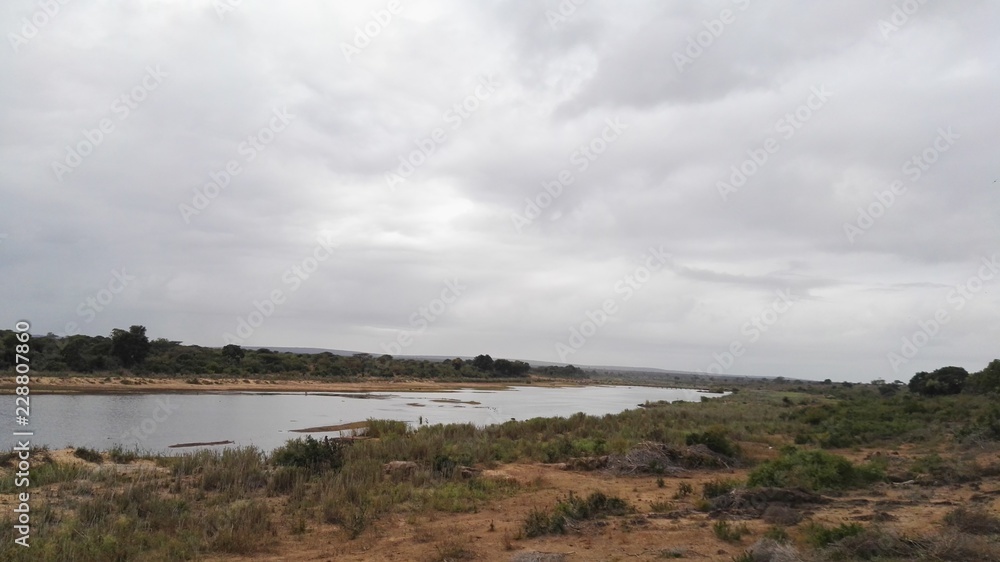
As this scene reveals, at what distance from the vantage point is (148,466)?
13422 millimetres

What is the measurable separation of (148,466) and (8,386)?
105 ft

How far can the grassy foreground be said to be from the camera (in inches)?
303

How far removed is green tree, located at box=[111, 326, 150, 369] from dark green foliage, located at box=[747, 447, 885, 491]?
54.4 m

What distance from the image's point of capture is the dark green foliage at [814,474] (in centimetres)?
1141

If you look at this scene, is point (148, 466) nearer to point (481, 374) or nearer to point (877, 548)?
point (877, 548)

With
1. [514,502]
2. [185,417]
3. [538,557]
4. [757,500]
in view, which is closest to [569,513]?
[514,502]

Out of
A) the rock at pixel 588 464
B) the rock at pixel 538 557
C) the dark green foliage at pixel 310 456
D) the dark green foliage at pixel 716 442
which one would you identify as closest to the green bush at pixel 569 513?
the rock at pixel 538 557

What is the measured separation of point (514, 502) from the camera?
11227 mm

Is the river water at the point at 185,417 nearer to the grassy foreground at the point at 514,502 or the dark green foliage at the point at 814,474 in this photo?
the grassy foreground at the point at 514,502

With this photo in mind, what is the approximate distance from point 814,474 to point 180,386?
150 feet

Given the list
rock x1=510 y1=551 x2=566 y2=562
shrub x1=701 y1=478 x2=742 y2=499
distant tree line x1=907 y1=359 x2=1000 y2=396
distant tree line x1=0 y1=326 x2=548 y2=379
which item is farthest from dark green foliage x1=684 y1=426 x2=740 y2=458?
distant tree line x1=0 y1=326 x2=548 y2=379

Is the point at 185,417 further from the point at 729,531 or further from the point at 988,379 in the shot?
the point at 988,379

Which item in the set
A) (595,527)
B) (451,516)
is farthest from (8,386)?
(595,527)

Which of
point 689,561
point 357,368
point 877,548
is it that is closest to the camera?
point 877,548
